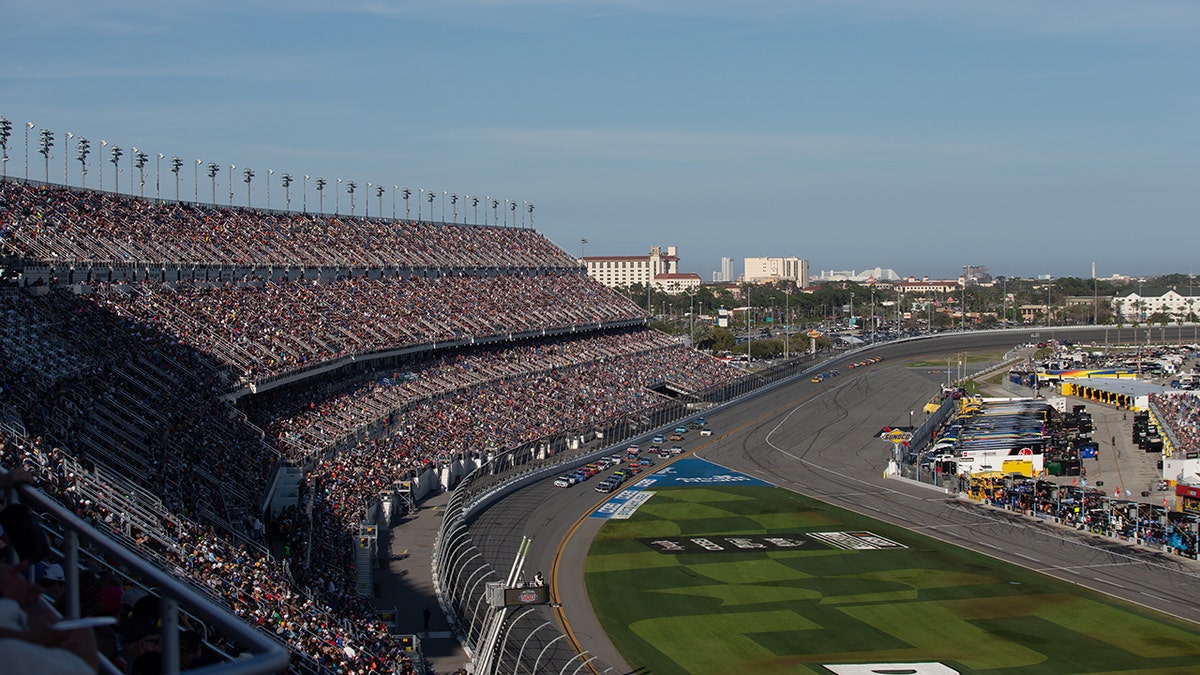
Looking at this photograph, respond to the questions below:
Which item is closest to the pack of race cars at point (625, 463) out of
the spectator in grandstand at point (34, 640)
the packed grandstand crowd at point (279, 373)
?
the packed grandstand crowd at point (279, 373)

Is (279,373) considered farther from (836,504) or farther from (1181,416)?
(1181,416)

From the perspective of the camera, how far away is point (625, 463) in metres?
65.4

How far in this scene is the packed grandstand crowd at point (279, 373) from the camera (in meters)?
25.3

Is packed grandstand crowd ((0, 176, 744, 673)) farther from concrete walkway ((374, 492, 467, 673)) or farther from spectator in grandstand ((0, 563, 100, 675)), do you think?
spectator in grandstand ((0, 563, 100, 675))

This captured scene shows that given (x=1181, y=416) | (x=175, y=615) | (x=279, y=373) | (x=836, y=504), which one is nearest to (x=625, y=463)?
(x=836, y=504)

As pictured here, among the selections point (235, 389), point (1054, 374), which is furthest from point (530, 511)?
Result: point (1054, 374)

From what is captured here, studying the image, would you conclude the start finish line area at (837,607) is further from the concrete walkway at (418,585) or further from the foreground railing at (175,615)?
the foreground railing at (175,615)

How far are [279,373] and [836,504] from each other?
2671 cm

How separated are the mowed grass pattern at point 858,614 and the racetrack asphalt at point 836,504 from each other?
1.13m

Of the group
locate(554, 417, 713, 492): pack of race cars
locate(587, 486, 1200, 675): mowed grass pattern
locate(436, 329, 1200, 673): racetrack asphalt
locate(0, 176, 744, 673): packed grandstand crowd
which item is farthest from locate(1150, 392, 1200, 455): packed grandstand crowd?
locate(0, 176, 744, 673): packed grandstand crowd

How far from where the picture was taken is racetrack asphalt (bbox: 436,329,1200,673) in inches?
1608

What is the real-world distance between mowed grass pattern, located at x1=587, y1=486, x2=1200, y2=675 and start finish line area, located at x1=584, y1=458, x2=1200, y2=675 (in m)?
0.06

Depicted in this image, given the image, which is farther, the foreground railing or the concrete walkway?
the concrete walkway

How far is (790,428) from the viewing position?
79750 millimetres
